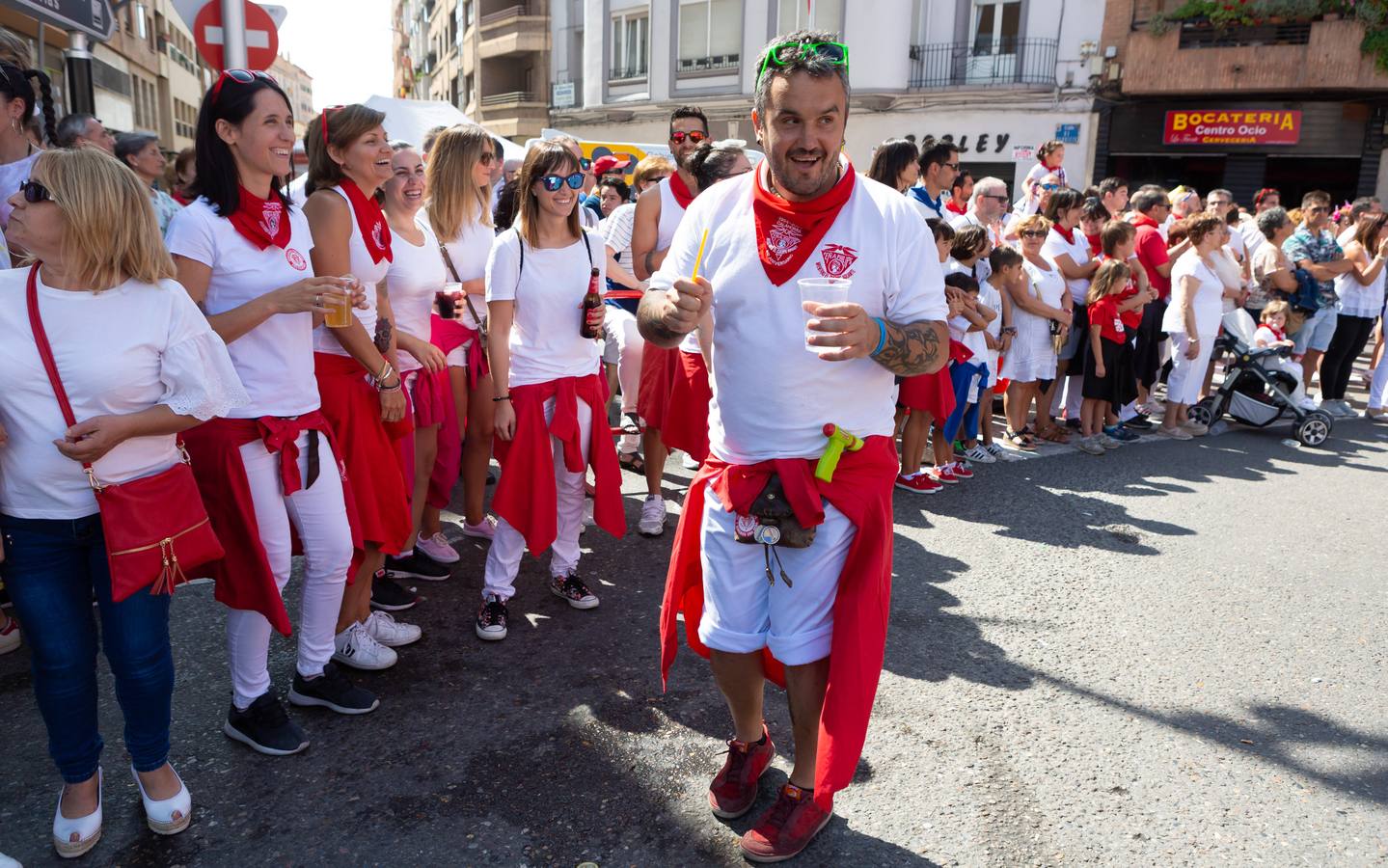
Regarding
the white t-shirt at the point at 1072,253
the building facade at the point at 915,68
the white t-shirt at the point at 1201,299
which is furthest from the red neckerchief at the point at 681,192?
the building facade at the point at 915,68

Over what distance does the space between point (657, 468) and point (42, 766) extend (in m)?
3.19

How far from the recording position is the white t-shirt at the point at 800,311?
2424mm

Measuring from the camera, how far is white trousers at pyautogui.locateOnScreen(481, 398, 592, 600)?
409 centimetres

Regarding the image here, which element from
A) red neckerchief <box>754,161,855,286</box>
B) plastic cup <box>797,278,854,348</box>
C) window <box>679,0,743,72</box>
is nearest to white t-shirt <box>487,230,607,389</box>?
red neckerchief <box>754,161,855,286</box>

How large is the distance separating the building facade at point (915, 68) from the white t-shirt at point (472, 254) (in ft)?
49.3

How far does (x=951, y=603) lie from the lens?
4535 mm

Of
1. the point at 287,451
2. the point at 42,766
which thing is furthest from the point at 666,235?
the point at 42,766

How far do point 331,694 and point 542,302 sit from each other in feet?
5.78

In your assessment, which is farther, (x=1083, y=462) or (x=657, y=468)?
(x=1083, y=462)

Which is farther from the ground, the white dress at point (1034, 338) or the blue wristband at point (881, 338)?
the blue wristband at point (881, 338)

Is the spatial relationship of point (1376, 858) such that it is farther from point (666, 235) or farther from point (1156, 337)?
point (1156, 337)

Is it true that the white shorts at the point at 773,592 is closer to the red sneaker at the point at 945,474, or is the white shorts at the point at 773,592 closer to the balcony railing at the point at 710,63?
the red sneaker at the point at 945,474

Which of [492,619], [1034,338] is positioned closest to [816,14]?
[1034,338]

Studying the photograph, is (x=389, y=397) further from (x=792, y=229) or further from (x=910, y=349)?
(x=910, y=349)
